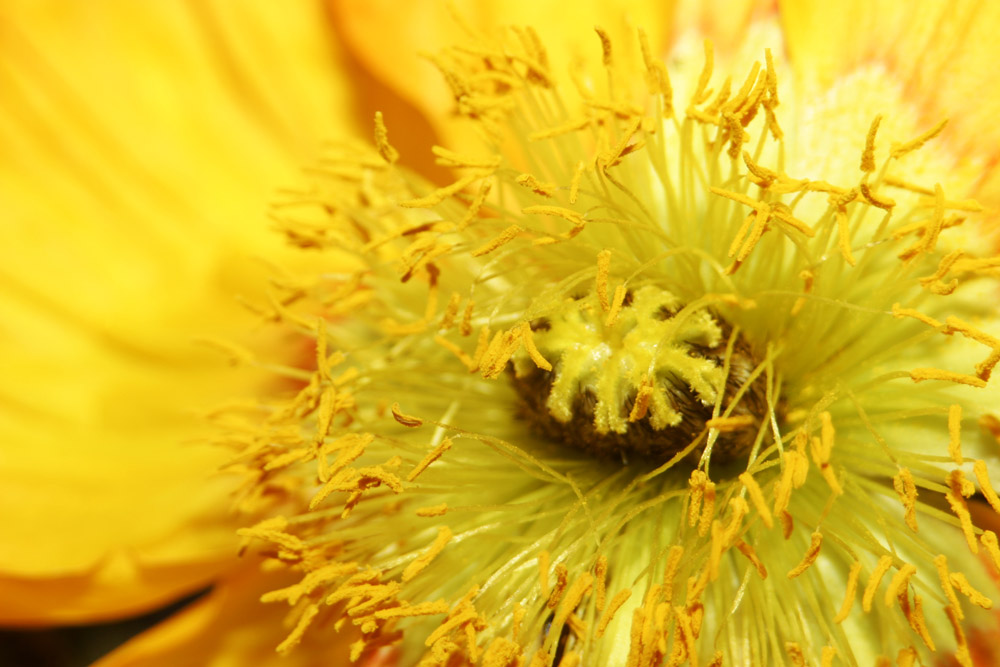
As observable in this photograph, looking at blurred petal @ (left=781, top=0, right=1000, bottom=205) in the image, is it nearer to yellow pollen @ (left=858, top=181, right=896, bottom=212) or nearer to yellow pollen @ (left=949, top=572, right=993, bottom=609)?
yellow pollen @ (left=858, top=181, right=896, bottom=212)

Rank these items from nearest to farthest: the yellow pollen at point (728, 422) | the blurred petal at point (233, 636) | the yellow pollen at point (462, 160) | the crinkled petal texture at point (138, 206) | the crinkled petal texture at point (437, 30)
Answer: the yellow pollen at point (728, 422) → the yellow pollen at point (462, 160) → the blurred petal at point (233, 636) → the crinkled petal texture at point (437, 30) → the crinkled petal texture at point (138, 206)

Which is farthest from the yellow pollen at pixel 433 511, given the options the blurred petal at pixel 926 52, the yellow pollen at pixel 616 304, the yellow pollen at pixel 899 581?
the blurred petal at pixel 926 52

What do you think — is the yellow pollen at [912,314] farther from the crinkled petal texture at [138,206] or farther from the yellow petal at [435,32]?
the crinkled petal texture at [138,206]

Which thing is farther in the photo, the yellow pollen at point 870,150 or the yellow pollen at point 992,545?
the yellow pollen at point 870,150

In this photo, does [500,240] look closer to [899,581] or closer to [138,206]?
[899,581]

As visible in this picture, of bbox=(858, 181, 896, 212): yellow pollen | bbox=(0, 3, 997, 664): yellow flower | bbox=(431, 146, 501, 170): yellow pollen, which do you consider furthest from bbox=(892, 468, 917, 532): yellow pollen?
bbox=(431, 146, 501, 170): yellow pollen

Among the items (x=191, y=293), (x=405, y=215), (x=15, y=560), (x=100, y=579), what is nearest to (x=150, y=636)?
(x=100, y=579)

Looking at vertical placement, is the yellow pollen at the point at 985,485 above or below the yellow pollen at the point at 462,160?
below
